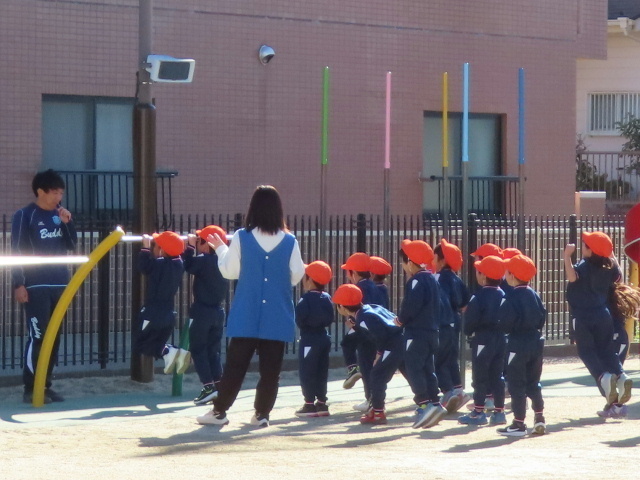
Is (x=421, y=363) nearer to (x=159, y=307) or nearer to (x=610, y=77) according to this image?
(x=159, y=307)

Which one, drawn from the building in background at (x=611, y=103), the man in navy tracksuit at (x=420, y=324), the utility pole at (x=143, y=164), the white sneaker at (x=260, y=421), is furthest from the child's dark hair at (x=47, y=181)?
the building in background at (x=611, y=103)

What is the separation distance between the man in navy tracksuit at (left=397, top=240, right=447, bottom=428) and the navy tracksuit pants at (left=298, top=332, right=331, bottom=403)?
0.74 m

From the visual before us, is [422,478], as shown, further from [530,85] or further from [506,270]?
[530,85]

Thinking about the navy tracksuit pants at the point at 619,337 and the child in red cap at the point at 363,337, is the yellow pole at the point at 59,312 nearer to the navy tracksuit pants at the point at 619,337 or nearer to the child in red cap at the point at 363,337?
the child in red cap at the point at 363,337

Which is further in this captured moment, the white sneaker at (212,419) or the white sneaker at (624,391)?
the white sneaker at (624,391)

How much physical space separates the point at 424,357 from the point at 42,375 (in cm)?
312

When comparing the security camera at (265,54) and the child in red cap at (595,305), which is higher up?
the security camera at (265,54)

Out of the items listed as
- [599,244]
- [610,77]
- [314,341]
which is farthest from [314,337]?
[610,77]

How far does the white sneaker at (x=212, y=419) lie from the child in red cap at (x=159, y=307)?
106 cm

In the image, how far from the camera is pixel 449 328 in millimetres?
Result: 9922

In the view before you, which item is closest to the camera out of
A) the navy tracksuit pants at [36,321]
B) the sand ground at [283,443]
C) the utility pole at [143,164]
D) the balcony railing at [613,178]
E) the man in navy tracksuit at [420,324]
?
the sand ground at [283,443]

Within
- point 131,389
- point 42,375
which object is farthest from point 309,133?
point 42,375

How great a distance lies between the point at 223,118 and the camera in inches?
631

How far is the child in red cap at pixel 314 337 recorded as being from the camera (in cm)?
955
